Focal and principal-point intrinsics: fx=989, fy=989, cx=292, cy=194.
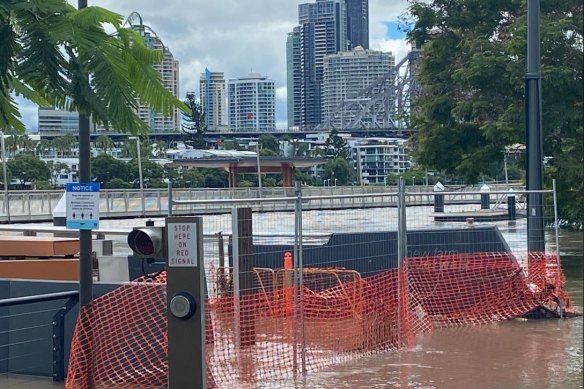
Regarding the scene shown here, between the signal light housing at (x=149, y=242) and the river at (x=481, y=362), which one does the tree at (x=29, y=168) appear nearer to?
the river at (x=481, y=362)

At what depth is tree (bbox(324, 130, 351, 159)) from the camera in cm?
9731

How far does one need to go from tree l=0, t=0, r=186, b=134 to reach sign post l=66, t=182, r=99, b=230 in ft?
8.49

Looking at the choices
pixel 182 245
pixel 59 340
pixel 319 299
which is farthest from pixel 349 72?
pixel 182 245

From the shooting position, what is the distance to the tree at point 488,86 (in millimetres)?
21000

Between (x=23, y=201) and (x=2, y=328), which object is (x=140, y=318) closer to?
A: (x=2, y=328)

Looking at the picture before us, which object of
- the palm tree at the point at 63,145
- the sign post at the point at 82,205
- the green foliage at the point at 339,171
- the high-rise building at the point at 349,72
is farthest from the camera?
the high-rise building at the point at 349,72

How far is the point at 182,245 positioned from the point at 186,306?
512 mm

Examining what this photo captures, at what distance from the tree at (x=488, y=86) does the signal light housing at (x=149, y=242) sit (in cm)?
1269

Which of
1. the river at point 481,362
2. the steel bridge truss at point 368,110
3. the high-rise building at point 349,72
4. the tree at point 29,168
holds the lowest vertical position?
the river at point 481,362

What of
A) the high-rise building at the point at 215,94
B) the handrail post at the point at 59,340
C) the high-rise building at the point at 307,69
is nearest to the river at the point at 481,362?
the handrail post at the point at 59,340

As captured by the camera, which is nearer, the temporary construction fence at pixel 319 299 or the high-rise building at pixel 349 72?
the temporary construction fence at pixel 319 299

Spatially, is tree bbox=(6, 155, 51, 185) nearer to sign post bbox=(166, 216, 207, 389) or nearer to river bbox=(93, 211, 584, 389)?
river bbox=(93, 211, 584, 389)

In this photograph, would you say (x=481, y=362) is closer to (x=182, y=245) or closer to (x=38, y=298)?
(x=182, y=245)

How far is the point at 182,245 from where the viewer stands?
820 centimetres
